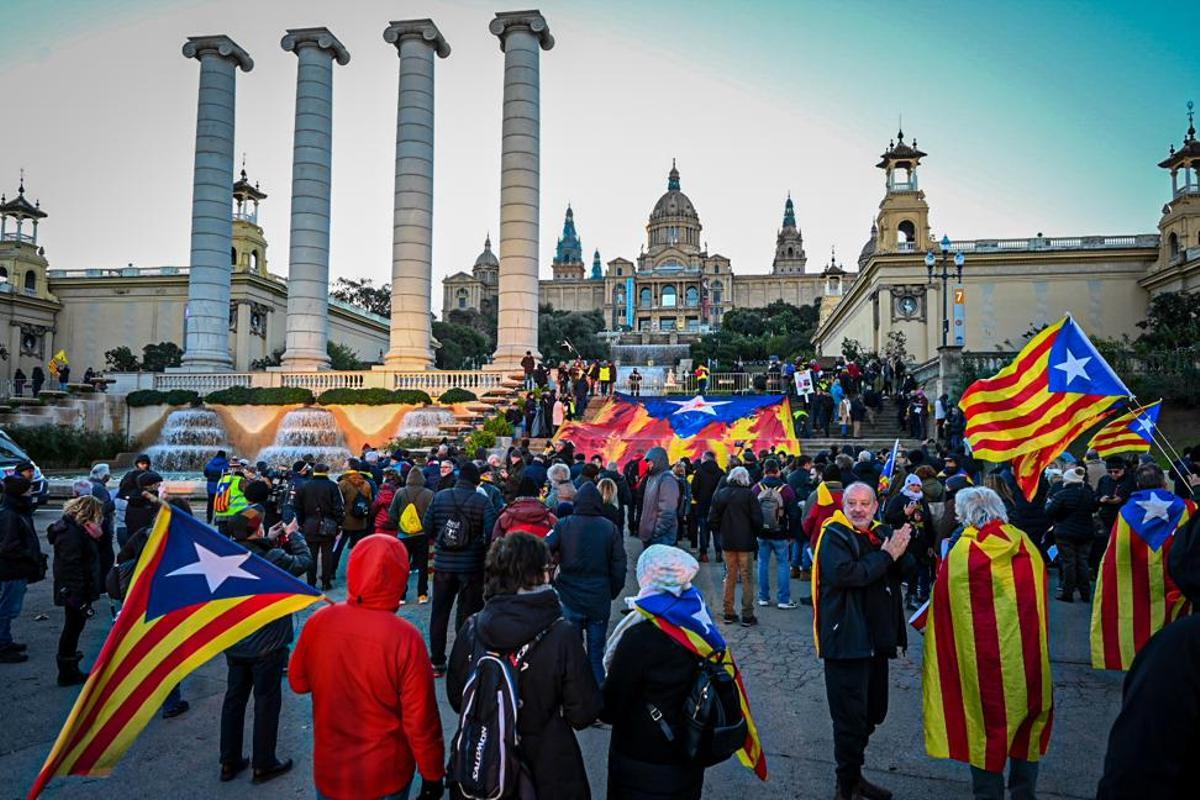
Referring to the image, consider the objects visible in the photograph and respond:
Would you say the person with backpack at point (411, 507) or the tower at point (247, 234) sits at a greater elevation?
the tower at point (247, 234)

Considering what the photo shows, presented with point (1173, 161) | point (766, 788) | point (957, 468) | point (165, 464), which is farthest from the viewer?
point (1173, 161)

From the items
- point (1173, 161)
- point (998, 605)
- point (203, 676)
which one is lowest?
point (203, 676)

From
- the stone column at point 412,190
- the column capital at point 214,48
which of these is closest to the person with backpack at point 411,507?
the stone column at point 412,190

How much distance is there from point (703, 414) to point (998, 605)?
17147mm

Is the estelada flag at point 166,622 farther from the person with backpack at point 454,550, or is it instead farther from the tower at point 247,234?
the tower at point 247,234

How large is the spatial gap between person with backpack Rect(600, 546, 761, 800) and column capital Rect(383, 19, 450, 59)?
3304 centimetres

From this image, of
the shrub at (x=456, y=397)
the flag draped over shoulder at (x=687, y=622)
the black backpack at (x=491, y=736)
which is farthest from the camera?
the shrub at (x=456, y=397)

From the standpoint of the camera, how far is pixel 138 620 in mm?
3896

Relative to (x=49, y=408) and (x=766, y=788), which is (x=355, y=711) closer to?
(x=766, y=788)

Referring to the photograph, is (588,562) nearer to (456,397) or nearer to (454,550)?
(454,550)

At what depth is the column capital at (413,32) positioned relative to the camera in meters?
31.8

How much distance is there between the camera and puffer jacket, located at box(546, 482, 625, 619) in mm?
6453

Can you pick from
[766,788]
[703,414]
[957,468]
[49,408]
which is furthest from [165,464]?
[766,788]

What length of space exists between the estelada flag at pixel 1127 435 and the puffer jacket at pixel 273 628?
24.2ft
